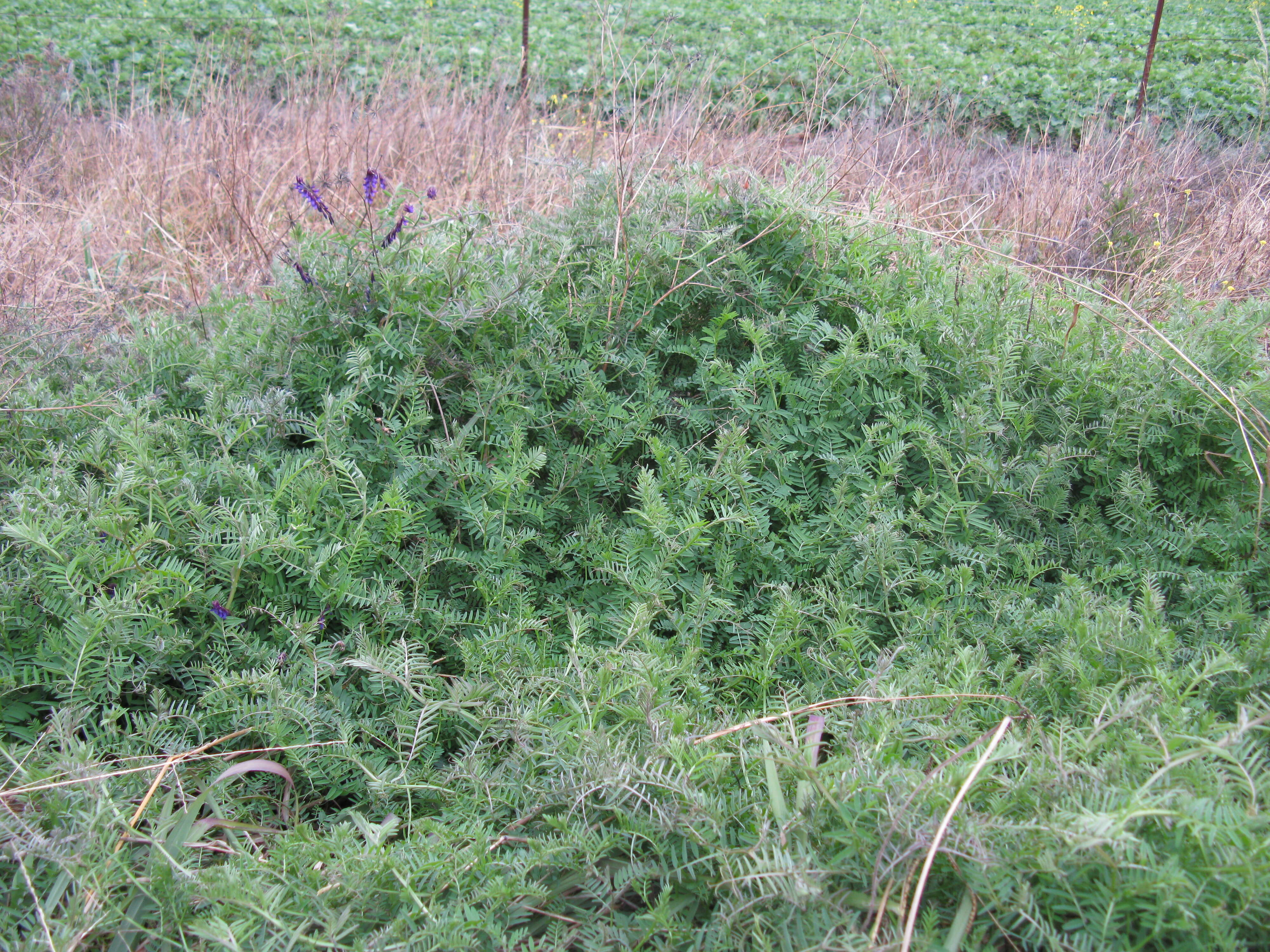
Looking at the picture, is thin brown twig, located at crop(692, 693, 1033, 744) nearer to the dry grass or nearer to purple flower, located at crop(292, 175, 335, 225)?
purple flower, located at crop(292, 175, 335, 225)

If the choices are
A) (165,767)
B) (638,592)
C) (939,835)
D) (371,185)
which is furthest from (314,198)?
(939,835)

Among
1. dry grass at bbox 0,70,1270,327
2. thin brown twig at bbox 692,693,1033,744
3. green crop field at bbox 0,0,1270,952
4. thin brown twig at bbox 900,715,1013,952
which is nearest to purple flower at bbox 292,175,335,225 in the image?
green crop field at bbox 0,0,1270,952

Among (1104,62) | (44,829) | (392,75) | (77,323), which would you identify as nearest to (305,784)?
(44,829)

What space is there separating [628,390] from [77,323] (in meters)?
2.37

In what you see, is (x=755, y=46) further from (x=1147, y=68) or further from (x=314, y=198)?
(x=314, y=198)

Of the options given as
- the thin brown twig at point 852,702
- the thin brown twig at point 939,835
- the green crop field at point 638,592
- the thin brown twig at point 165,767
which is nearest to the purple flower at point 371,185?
the green crop field at point 638,592

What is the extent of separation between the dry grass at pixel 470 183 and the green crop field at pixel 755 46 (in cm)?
81

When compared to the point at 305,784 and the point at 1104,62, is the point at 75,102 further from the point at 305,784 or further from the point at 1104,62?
the point at 1104,62

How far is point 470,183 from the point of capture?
4.61 metres

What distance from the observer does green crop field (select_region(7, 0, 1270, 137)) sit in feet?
25.0

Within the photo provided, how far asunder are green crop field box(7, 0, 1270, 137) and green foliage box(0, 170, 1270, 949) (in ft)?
12.6

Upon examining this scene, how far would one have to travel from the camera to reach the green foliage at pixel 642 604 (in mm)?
1146

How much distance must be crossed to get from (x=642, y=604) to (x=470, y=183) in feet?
11.7

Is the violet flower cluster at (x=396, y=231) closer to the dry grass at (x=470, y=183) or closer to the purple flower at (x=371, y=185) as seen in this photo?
the purple flower at (x=371, y=185)
